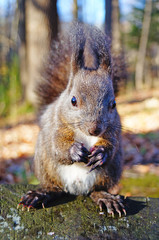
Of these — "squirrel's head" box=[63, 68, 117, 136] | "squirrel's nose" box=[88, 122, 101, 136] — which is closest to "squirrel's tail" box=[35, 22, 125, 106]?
"squirrel's head" box=[63, 68, 117, 136]

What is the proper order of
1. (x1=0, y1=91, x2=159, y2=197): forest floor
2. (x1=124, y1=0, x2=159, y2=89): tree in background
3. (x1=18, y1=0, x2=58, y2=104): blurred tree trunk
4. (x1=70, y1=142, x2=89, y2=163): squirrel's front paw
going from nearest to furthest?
(x1=70, y1=142, x2=89, y2=163): squirrel's front paw, (x1=0, y1=91, x2=159, y2=197): forest floor, (x1=18, y1=0, x2=58, y2=104): blurred tree trunk, (x1=124, y1=0, x2=159, y2=89): tree in background

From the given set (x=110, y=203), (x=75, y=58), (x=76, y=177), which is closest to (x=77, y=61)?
(x=75, y=58)

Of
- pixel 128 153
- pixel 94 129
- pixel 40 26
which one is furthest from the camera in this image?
pixel 40 26

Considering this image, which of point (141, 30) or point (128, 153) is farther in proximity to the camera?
point (141, 30)

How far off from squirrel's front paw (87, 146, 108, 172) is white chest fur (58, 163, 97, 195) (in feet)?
0.70

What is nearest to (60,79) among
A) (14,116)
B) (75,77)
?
(75,77)

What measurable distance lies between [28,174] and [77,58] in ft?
8.48

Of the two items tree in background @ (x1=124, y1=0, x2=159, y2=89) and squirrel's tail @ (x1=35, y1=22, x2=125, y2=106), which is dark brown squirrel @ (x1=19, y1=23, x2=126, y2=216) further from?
tree in background @ (x1=124, y1=0, x2=159, y2=89)

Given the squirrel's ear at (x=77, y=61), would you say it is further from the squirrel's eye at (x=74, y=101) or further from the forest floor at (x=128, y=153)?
the forest floor at (x=128, y=153)

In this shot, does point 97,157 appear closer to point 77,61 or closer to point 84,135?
point 84,135

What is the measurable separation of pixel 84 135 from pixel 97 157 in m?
0.22

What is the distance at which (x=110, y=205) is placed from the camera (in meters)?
1.89

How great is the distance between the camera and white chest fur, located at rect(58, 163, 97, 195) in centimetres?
209

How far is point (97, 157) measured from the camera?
6.09ft
